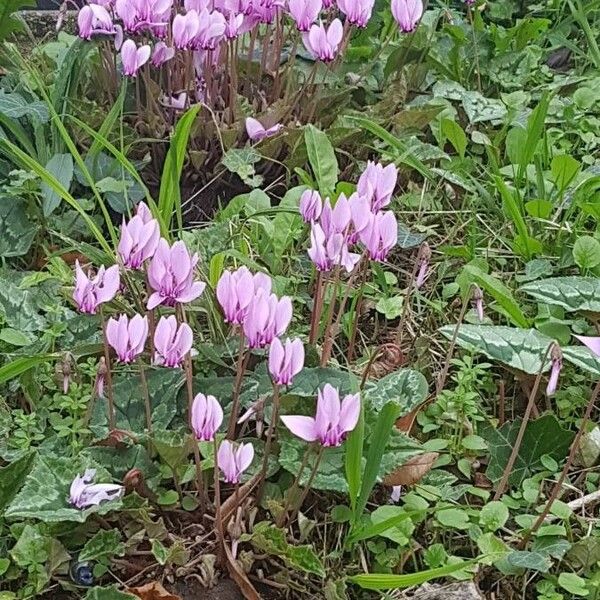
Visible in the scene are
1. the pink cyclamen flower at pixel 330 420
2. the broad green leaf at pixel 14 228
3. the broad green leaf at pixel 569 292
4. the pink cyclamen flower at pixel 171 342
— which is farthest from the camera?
the broad green leaf at pixel 14 228

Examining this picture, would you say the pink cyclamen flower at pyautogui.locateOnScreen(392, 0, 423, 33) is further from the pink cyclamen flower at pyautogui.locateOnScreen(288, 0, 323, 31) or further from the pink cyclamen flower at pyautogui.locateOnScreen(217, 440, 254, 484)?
the pink cyclamen flower at pyautogui.locateOnScreen(217, 440, 254, 484)

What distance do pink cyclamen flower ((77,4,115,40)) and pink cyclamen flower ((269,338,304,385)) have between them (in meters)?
1.29

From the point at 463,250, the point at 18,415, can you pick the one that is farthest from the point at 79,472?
the point at 463,250

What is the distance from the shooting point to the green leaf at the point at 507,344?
→ 1.93 metres

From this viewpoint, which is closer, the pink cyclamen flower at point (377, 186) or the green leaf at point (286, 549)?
the green leaf at point (286, 549)

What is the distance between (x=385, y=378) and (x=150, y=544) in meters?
0.52

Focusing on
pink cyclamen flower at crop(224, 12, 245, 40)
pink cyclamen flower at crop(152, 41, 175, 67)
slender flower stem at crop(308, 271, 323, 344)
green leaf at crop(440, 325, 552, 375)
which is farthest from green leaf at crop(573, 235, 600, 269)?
pink cyclamen flower at crop(152, 41, 175, 67)

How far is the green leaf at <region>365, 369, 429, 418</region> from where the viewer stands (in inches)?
71.1

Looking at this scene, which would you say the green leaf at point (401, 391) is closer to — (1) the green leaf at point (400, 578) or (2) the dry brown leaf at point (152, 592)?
(1) the green leaf at point (400, 578)

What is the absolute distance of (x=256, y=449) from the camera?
5.76 feet

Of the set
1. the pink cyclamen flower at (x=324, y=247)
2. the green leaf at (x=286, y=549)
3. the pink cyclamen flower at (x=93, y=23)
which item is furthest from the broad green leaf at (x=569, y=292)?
the pink cyclamen flower at (x=93, y=23)

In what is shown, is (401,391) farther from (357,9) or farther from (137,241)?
(357,9)

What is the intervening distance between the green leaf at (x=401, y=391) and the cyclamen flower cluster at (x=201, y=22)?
0.96m

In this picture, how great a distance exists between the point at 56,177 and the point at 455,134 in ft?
3.46
